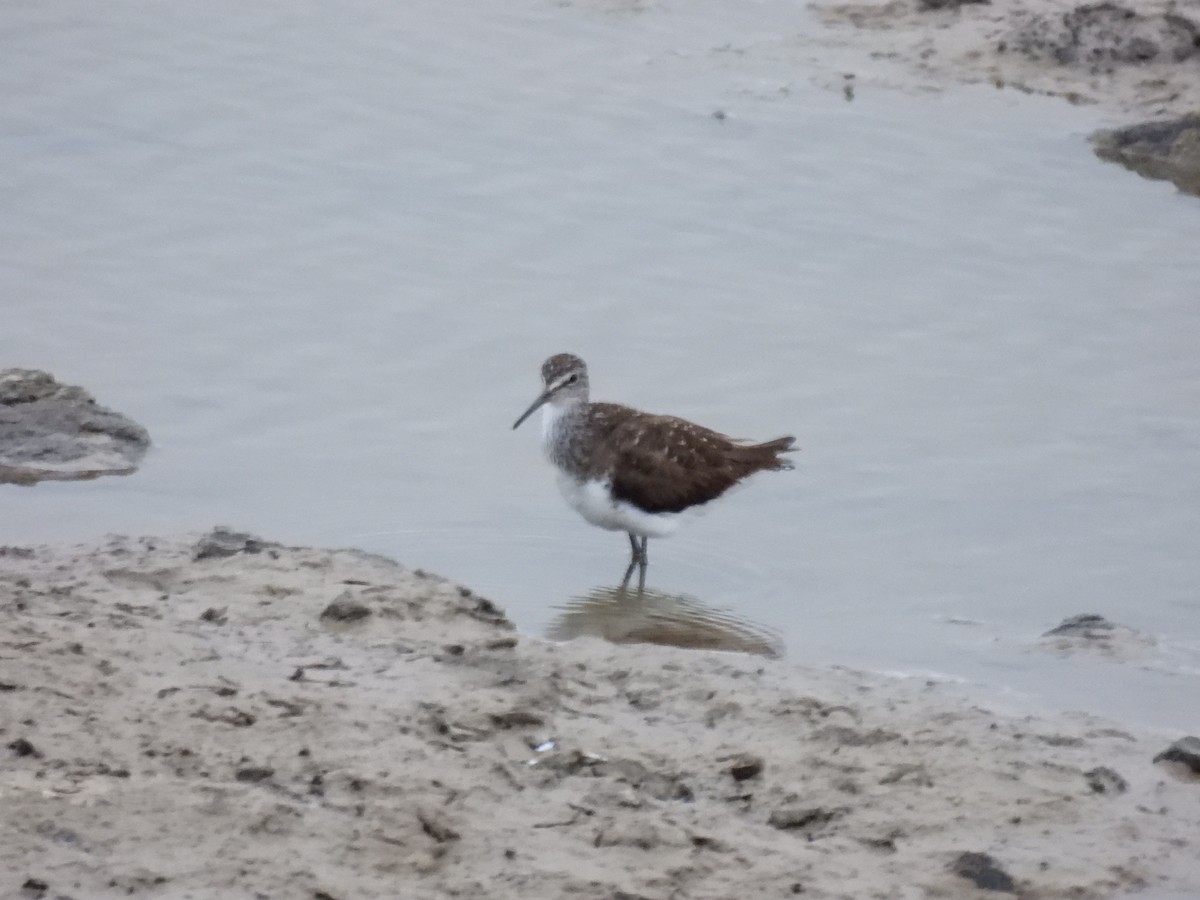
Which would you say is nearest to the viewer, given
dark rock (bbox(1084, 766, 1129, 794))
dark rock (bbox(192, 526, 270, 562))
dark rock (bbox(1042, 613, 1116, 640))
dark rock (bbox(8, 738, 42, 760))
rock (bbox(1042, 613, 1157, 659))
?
dark rock (bbox(8, 738, 42, 760))

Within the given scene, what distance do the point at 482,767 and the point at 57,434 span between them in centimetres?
479

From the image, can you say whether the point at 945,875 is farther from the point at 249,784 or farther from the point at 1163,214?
the point at 1163,214

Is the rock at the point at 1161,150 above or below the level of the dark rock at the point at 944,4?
below

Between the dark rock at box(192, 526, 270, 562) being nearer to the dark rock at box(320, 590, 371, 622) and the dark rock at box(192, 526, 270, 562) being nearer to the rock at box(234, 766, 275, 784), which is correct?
the dark rock at box(320, 590, 371, 622)

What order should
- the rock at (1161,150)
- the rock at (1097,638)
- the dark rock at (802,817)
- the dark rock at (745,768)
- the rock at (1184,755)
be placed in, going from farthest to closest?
the rock at (1161,150) → the rock at (1097,638) → the rock at (1184,755) → the dark rock at (745,768) → the dark rock at (802,817)

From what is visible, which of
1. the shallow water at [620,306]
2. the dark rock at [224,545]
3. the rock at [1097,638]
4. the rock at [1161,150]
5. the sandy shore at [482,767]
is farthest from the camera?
the rock at [1161,150]

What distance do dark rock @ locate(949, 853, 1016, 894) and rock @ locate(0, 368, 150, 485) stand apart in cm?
556

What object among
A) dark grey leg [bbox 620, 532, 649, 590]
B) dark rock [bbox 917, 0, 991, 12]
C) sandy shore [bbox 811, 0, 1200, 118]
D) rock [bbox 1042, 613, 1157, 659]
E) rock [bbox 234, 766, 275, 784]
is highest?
dark rock [bbox 917, 0, 991, 12]

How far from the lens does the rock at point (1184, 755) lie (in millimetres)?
6359

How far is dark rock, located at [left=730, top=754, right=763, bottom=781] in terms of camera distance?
5.96 metres

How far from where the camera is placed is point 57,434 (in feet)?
31.4

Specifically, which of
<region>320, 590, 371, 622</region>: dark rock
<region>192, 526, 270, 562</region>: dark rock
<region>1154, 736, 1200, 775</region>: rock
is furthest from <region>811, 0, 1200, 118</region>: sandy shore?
<region>320, 590, 371, 622</region>: dark rock

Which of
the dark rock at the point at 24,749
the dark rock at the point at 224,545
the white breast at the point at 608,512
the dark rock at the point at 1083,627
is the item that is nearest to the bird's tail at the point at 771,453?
the white breast at the point at 608,512

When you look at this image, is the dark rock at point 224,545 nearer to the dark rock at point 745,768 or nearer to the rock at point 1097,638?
the dark rock at point 745,768
